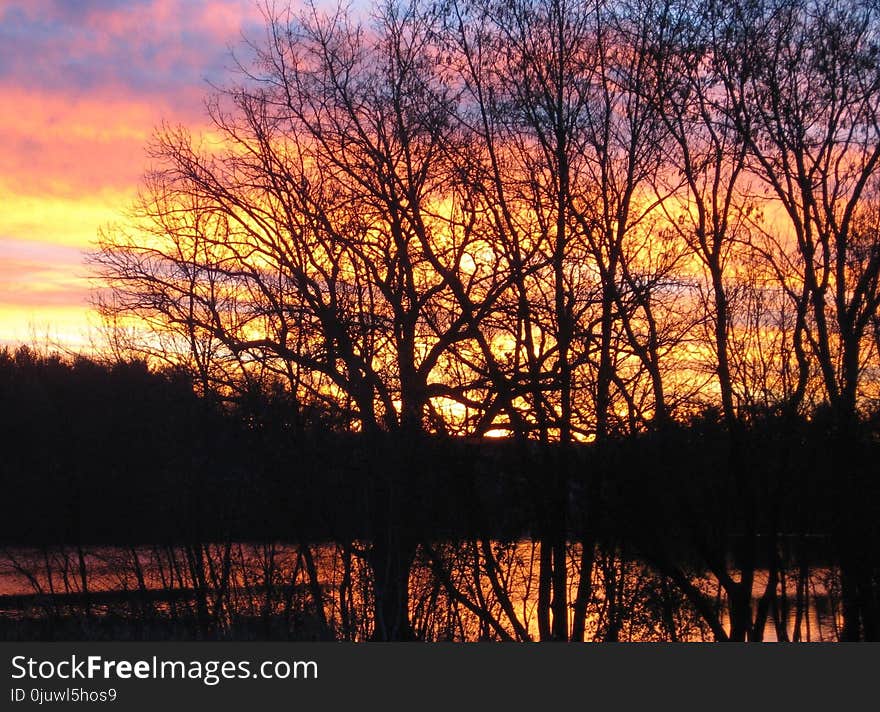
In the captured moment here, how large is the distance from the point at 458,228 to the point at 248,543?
792 cm

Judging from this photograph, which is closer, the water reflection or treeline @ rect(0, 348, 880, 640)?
the water reflection

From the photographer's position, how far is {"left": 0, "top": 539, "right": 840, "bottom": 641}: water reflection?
16.4 m

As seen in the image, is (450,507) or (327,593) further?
(327,593)

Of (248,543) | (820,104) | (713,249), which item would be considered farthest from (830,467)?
(248,543)

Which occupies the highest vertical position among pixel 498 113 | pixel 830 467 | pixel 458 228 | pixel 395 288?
pixel 498 113

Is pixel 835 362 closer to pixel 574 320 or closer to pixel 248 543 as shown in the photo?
pixel 574 320

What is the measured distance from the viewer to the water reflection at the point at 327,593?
16.4 meters

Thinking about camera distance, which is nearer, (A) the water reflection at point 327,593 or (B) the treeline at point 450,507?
(A) the water reflection at point 327,593

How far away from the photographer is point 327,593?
17109mm

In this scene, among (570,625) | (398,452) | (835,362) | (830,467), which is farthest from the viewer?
(835,362)

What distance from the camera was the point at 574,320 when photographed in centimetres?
1927

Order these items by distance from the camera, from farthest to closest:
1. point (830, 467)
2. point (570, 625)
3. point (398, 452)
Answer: point (830, 467) < point (570, 625) < point (398, 452)

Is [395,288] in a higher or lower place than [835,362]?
higher

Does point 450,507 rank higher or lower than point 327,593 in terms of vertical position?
higher
